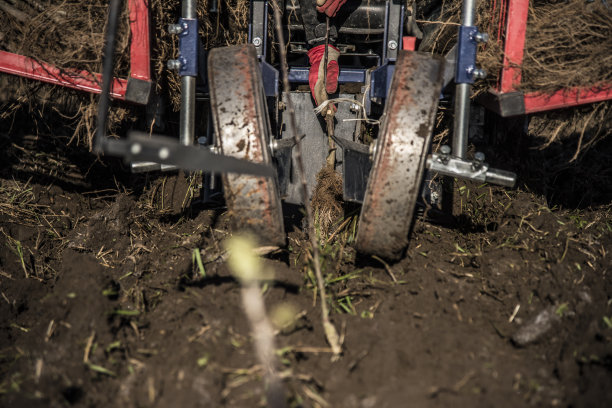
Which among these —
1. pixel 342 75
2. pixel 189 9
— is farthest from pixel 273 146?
pixel 342 75

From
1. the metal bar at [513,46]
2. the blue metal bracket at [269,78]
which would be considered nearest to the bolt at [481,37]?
the metal bar at [513,46]

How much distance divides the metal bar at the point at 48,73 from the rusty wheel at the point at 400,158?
5.27ft

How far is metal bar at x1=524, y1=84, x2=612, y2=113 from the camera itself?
2642 mm

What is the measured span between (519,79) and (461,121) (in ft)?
1.82

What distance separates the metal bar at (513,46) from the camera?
8.87ft

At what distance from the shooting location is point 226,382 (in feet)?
6.31

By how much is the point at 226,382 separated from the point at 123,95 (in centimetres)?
179

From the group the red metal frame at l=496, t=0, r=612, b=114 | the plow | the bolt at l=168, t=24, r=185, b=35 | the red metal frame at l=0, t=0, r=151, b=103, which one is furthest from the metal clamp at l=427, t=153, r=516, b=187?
the red metal frame at l=0, t=0, r=151, b=103

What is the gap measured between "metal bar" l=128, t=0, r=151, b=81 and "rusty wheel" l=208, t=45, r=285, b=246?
697 mm

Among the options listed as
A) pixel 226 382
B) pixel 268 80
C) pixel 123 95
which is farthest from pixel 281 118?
pixel 226 382

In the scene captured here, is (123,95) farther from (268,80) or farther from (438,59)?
(438,59)

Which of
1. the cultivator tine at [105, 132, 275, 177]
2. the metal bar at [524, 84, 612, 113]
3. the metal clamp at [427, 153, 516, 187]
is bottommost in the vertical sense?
the metal clamp at [427, 153, 516, 187]

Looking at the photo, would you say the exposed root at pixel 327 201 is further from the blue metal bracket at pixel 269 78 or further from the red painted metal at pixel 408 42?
the red painted metal at pixel 408 42

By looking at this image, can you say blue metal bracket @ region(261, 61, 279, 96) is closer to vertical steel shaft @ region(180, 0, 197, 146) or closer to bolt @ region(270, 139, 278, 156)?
vertical steel shaft @ region(180, 0, 197, 146)
